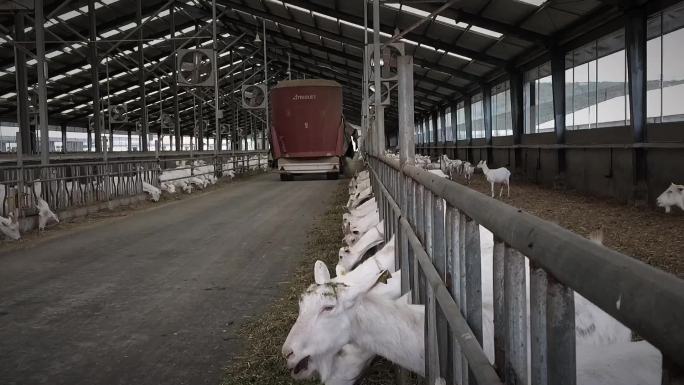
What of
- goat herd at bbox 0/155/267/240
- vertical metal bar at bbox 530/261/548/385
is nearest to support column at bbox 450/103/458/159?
goat herd at bbox 0/155/267/240

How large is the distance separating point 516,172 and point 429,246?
68.5ft

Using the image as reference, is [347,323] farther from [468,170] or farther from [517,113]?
[517,113]

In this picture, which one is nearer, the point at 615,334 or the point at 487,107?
the point at 615,334

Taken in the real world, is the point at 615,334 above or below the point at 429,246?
below

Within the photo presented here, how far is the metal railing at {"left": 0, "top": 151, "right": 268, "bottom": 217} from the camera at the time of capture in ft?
35.6

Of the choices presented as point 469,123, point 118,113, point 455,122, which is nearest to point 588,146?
point 469,123

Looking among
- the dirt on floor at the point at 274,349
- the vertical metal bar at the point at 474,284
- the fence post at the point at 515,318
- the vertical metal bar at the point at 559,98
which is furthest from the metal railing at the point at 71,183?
the vertical metal bar at the point at 559,98

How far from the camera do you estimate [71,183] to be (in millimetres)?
12953

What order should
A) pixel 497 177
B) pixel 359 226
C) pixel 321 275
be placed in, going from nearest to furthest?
pixel 321 275, pixel 359 226, pixel 497 177

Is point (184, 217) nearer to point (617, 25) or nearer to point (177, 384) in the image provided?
point (177, 384)

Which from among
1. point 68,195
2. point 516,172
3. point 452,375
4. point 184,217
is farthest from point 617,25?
point 452,375

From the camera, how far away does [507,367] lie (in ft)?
4.98

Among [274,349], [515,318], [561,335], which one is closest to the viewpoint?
[561,335]

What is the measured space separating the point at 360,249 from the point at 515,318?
4252 mm
